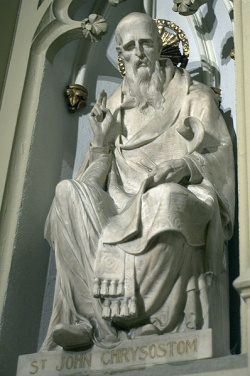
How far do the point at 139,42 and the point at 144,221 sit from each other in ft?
3.20

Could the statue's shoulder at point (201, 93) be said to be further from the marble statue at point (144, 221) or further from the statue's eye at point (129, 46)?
the statue's eye at point (129, 46)

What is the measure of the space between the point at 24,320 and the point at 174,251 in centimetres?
86

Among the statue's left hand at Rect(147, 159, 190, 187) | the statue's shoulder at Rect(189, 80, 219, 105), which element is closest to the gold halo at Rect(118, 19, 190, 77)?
the statue's shoulder at Rect(189, 80, 219, 105)

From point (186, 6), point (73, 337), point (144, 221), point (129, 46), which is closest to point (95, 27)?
point (129, 46)

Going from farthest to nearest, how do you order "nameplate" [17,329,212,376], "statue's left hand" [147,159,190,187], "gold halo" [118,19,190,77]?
"gold halo" [118,19,190,77] < "statue's left hand" [147,159,190,187] < "nameplate" [17,329,212,376]

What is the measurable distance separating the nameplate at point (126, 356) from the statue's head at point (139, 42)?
1.29 meters

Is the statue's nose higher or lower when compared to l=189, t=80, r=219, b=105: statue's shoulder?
higher

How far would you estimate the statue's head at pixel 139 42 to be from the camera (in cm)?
335

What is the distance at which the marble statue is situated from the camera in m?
2.67

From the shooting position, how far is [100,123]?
3293mm

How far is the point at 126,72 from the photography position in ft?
11.3

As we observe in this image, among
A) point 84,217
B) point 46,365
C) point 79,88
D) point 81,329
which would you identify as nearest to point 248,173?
point 84,217

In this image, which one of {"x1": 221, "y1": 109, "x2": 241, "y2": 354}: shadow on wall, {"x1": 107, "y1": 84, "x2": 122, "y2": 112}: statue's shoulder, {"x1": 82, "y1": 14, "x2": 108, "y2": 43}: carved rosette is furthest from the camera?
{"x1": 82, "y1": 14, "x2": 108, "y2": 43}: carved rosette

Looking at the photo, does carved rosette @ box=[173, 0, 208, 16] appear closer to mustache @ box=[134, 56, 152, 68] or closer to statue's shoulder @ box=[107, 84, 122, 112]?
mustache @ box=[134, 56, 152, 68]
